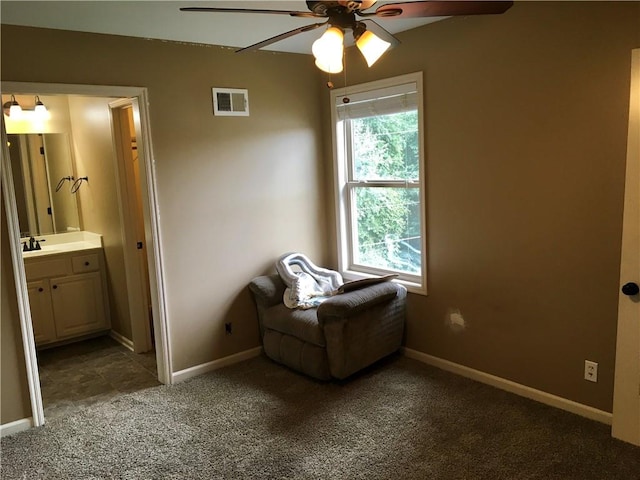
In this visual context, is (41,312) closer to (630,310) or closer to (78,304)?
(78,304)

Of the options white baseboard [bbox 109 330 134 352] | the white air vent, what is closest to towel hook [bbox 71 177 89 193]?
white baseboard [bbox 109 330 134 352]

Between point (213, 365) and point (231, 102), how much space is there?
194cm

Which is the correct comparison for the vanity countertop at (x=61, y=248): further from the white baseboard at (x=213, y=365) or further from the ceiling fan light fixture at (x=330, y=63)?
the ceiling fan light fixture at (x=330, y=63)

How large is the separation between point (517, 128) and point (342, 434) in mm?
1994

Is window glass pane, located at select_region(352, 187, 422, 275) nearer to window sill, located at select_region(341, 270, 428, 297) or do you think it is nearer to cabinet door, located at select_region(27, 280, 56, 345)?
window sill, located at select_region(341, 270, 428, 297)

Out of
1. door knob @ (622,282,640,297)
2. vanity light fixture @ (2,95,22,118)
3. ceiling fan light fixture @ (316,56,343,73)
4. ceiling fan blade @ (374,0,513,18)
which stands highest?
vanity light fixture @ (2,95,22,118)

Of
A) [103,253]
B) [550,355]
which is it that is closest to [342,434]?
[550,355]

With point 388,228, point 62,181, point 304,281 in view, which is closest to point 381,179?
point 388,228

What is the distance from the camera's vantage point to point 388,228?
397cm

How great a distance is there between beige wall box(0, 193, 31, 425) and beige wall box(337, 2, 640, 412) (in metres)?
2.63

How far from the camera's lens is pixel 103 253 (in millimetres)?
4562

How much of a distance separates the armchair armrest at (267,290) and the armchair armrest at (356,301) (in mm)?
583

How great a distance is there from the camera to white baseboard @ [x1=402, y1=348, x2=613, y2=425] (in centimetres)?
282

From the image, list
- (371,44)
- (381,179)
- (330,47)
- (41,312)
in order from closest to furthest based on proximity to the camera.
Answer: (330,47) → (371,44) → (381,179) → (41,312)
